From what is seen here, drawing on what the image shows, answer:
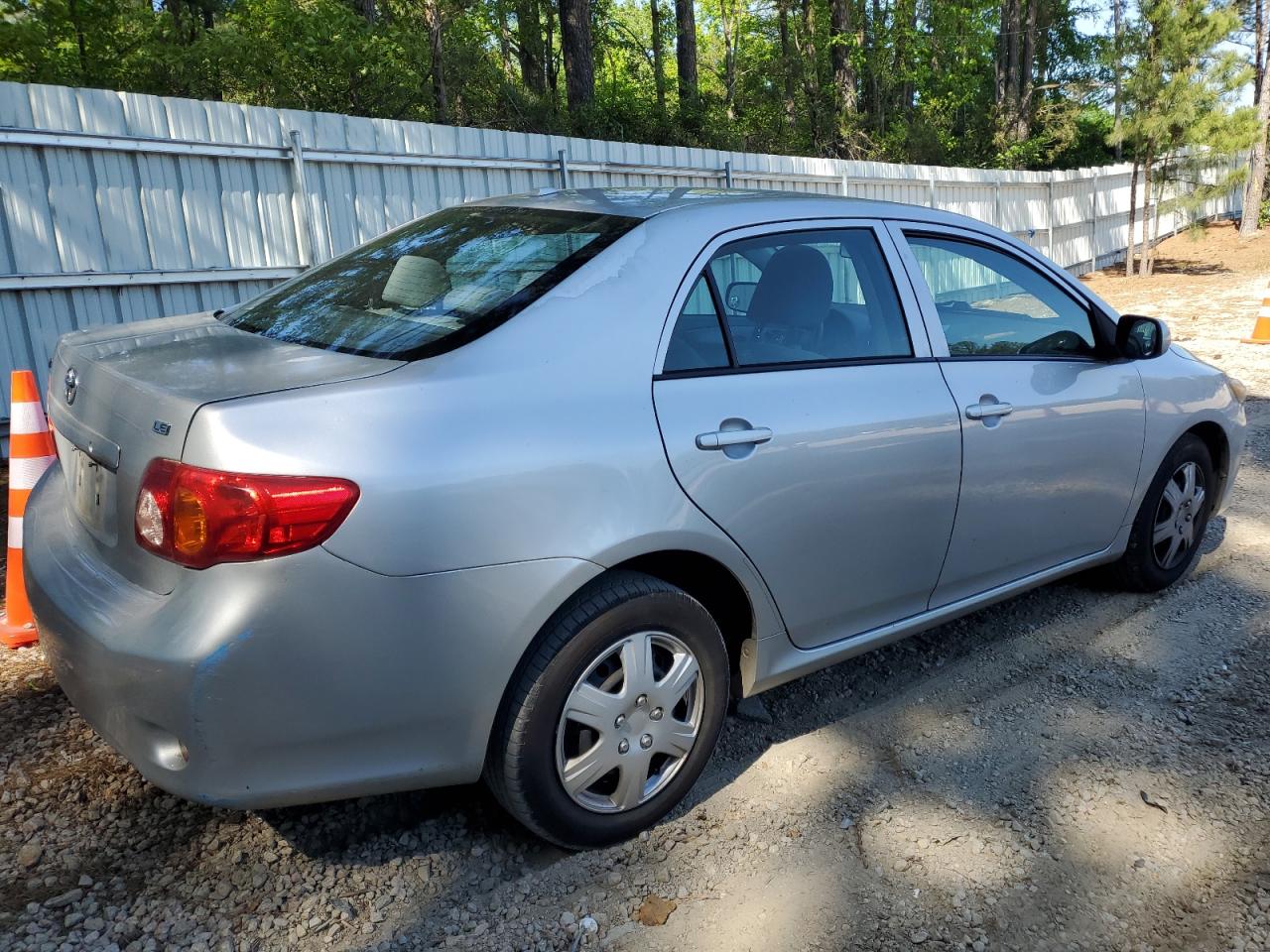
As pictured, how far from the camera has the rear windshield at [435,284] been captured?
2633mm

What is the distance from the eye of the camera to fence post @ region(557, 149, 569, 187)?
9977 millimetres

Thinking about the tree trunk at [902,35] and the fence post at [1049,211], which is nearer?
the fence post at [1049,211]

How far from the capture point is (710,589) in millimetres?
2943

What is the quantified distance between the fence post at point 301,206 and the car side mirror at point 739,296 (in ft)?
18.2

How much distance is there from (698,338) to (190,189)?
575 centimetres

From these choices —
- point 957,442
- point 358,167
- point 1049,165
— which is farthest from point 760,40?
point 957,442

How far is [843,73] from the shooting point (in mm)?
27047

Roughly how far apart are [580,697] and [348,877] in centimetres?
76

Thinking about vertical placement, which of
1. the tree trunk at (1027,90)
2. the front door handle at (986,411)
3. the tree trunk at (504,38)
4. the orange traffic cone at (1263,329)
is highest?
the tree trunk at (504,38)

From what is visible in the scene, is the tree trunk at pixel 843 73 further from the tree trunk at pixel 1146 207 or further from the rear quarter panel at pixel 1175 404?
the rear quarter panel at pixel 1175 404

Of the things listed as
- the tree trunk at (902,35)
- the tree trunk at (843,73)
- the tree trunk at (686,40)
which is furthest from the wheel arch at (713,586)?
the tree trunk at (902,35)

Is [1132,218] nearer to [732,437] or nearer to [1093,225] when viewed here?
[1093,225]

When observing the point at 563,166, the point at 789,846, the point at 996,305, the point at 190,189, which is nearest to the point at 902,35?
the point at 563,166

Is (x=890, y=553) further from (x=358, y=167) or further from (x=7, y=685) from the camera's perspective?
(x=358, y=167)
